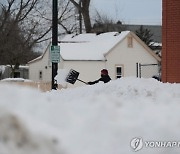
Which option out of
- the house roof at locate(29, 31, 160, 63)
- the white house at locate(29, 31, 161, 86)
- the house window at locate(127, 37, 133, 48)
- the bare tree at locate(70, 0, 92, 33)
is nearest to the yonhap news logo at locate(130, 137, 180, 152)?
the white house at locate(29, 31, 161, 86)

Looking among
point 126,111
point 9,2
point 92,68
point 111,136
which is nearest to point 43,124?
point 111,136

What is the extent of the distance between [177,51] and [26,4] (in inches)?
1119

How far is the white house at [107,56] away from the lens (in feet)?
117

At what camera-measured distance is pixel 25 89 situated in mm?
4410

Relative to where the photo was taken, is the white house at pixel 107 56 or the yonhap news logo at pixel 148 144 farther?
the white house at pixel 107 56

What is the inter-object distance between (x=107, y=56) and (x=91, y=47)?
255cm

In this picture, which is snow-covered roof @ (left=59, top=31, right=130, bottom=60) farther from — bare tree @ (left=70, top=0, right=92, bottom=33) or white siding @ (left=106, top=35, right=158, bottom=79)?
bare tree @ (left=70, top=0, right=92, bottom=33)

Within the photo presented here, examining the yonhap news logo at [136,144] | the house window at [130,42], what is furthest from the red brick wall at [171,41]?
the house window at [130,42]

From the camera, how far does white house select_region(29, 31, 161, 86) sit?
35.5 m

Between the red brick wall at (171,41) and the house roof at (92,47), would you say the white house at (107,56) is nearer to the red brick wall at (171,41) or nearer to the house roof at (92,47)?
the house roof at (92,47)

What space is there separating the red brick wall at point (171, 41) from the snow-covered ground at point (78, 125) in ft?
30.1

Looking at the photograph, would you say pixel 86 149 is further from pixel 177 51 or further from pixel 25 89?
pixel 177 51

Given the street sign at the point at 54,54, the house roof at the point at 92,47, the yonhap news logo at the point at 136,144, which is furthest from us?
the house roof at the point at 92,47

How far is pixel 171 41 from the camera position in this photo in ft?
47.2
